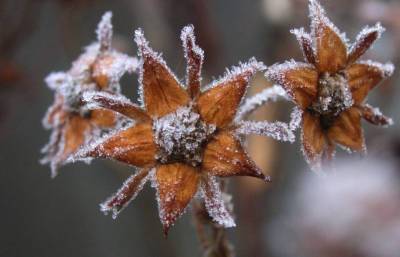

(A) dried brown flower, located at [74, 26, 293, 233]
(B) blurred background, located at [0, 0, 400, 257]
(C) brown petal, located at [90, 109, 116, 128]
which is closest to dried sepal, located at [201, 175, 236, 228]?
(A) dried brown flower, located at [74, 26, 293, 233]

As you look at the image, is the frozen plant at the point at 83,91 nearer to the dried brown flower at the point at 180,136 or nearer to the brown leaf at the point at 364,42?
the dried brown flower at the point at 180,136

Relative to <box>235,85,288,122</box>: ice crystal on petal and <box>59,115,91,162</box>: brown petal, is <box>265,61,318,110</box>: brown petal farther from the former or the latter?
Result: <box>59,115,91,162</box>: brown petal

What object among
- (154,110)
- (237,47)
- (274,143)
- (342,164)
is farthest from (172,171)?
(237,47)

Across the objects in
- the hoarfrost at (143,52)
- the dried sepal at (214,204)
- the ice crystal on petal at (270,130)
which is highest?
the hoarfrost at (143,52)

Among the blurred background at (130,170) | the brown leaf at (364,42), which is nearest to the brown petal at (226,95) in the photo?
the brown leaf at (364,42)

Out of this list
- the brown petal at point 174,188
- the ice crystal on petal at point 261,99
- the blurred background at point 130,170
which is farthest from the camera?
the blurred background at point 130,170

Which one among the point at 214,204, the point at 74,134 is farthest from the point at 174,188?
the point at 74,134

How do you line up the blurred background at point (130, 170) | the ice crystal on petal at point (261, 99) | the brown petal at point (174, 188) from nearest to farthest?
1. the brown petal at point (174, 188)
2. the ice crystal on petal at point (261, 99)
3. the blurred background at point (130, 170)

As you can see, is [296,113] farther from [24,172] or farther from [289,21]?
[24,172]
